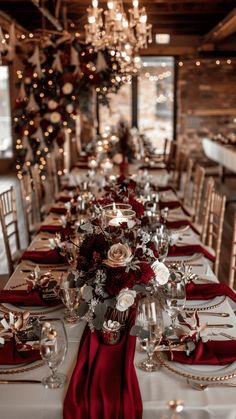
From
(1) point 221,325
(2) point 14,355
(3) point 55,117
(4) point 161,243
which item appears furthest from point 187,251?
(3) point 55,117

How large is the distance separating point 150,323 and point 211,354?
0.89 feet

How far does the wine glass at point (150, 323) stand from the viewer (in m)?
1.75

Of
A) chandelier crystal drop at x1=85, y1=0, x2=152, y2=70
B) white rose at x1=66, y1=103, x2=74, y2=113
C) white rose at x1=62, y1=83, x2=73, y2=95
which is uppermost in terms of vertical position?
chandelier crystal drop at x1=85, y1=0, x2=152, y2=70

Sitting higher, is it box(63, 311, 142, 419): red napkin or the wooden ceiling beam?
the wooden ceiling beam

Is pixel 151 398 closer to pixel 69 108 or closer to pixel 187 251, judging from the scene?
pixel 187 251

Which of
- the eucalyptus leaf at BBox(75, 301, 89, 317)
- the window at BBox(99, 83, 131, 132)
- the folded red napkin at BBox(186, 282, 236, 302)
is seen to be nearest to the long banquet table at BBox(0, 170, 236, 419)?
the eucalyptus leaf at BBox(75, 301, 89, 317)

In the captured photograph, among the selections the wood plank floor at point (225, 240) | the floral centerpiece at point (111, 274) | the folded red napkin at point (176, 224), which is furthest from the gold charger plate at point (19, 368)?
the wood plank floor at point (225, 240)

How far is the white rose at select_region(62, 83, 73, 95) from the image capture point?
6137mm

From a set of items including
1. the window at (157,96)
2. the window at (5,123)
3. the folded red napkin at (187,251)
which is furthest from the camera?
the window at (157,96)

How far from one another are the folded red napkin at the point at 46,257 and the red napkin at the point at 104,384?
1.02 m

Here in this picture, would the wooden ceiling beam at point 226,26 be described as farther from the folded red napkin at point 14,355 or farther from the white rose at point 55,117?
the folded red napkin at point 14,355

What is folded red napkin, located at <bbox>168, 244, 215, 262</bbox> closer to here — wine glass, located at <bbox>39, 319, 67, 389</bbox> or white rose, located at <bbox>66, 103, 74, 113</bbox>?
wine glass, located at <bbox>39, 319, 67, 389</bbox>

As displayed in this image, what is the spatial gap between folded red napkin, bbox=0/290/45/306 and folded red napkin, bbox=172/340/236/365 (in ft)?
2.42

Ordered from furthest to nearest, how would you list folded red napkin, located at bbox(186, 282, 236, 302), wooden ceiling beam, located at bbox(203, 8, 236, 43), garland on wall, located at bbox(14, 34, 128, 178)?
wooden ceiling beam, located at bbox(203, 8, 236, 43)
garland on wall, located at bbox(14, 34, 128, 178)
folded red napkin, located at bbox(186, 282, 236, 302)
